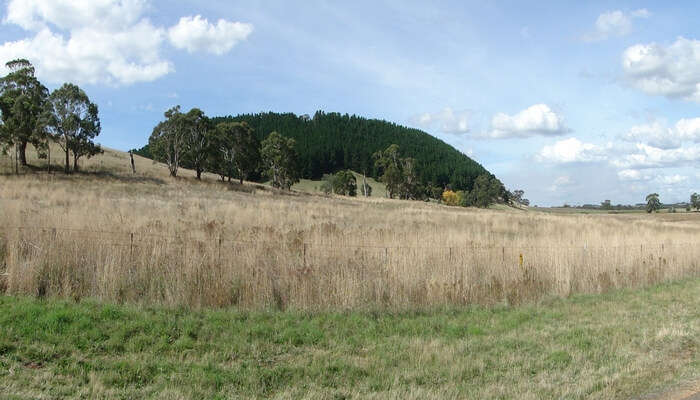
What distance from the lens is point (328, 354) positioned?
631 cm

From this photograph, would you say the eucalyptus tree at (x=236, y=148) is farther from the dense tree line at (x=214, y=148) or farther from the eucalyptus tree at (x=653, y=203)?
the eucalyptus tree at (x=653, y=203)

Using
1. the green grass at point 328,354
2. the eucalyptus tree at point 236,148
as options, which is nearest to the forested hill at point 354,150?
the eucalyptus tree at point 236,148

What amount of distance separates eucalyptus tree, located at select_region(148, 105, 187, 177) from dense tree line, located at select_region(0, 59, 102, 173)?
50.2 ft

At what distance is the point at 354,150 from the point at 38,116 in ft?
419

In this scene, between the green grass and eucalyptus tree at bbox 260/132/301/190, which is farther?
eucalyptus tree at bbox 260/132/301/190

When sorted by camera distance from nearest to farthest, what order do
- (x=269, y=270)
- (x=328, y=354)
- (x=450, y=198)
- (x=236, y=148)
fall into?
1. (x=328, y=354)
2. (x=269, y=270)
3. (x=236, y=148)
4. (x=450, y=198)

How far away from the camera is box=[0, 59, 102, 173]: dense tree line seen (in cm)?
4100

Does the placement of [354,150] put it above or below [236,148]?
above

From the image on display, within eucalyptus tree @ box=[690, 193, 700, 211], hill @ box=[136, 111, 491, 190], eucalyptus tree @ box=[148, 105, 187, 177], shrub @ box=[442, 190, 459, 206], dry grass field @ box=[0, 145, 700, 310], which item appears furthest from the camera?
hill @ box=[136, 111, 491, 190]

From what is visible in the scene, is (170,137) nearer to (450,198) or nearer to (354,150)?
(450,198)

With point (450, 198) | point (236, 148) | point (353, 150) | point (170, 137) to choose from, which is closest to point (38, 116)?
point (170, 137)

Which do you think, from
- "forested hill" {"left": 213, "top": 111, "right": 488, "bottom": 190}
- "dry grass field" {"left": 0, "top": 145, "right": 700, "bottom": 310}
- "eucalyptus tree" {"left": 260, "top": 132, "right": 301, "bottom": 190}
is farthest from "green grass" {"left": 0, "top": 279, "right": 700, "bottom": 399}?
"forested hill" {"left": 213, "top": 111, "right": 488, "bottom": 190}

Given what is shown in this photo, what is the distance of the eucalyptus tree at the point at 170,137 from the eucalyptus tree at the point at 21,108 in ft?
57.6

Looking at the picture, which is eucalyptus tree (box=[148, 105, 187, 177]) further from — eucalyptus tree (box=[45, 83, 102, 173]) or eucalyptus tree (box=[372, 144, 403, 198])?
eucalyptus tree (box=[372, 144, 403, 198])
